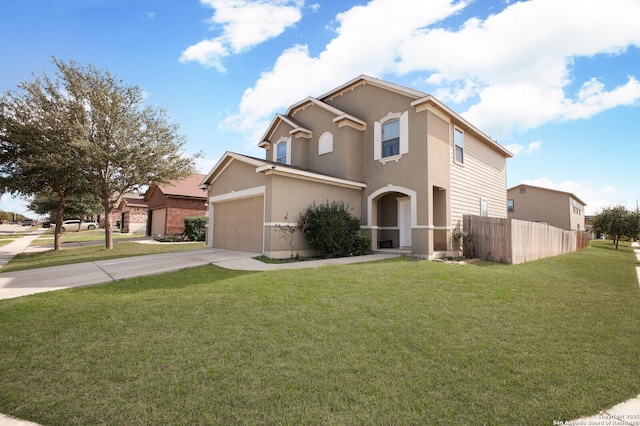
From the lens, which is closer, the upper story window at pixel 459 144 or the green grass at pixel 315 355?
the green grass at pixel 315 355

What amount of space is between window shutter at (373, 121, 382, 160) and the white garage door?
59.7 feet

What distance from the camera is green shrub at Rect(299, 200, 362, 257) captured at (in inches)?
460

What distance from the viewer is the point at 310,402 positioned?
9.30 ft

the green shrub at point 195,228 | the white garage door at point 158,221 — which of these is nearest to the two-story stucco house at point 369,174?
the green shrub at point 195,228

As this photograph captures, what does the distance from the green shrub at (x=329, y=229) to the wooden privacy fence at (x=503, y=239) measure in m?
5.10

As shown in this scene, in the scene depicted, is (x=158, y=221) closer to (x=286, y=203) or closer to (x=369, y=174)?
(x=286, y=203)

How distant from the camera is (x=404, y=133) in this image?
1295 centimetres

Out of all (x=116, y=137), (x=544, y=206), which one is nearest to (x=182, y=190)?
(x=116, y=137)

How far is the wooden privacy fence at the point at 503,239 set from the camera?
1198cm

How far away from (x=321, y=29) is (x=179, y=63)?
509 centimetres

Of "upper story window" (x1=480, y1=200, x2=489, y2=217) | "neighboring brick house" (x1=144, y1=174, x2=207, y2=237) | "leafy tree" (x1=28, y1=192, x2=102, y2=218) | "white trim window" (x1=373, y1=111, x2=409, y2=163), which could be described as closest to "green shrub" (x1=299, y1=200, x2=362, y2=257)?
"white trim window" (x1=373, y1=111, x2=409, y2=163)

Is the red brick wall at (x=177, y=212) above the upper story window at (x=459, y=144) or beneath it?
beneath

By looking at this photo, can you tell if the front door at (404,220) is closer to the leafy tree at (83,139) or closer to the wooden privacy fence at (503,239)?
the wooden privacy fence at (503,239)

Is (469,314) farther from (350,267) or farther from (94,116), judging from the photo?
(94,116)
